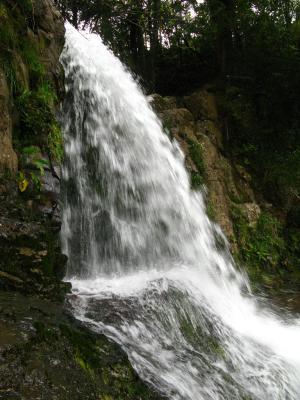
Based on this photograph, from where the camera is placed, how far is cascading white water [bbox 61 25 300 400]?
3746mm

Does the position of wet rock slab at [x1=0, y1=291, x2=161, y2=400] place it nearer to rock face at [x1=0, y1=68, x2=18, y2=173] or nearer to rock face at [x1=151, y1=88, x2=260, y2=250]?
rock face at [x1=0, y1=68, x2=18, y2=173]

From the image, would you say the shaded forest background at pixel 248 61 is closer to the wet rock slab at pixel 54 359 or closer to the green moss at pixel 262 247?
the green moss at pixel 262 247

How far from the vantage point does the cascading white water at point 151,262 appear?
3746 millimetres

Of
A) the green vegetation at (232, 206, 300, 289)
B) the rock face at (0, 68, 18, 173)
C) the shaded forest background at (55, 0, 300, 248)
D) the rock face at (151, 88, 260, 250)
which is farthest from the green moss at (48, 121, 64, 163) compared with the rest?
the shaded forest background at (55, 0, 300, 248)

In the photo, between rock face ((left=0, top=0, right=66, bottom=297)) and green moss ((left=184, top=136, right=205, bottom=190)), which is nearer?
rock face ((left=0, top=0, right=66, bottom=297))

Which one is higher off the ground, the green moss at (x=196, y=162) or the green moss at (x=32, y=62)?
the green moss at (x=32, y=62)

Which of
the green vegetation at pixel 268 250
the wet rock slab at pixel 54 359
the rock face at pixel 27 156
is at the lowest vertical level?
the green vegetation at pixel 268 250

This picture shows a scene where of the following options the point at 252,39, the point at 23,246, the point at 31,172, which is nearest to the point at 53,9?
the point at 31,172

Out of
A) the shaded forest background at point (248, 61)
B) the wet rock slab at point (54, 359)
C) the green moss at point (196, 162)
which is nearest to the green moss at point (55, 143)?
the wet rock slab at point (54, 359)

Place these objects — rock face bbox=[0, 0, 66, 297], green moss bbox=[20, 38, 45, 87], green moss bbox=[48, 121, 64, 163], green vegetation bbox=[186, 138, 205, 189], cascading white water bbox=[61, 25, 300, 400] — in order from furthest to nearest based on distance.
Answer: green vegetation bbox=[186, 138, 205, 189] < green moss bbox=[20, 38, 45, 87] < green moss bbox=[48, 121, 64, 163] < cascading white water bbox=[61, 25, 300, 400] < rock face bbox=[0, 0, 66, 297]

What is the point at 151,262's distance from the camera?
6.27 meters

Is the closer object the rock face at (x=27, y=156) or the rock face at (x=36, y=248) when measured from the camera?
the rock face at (x=36, y=248)

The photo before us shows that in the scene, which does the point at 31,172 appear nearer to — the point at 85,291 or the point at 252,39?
the point at 85,291

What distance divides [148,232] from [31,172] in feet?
8.96
